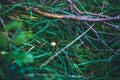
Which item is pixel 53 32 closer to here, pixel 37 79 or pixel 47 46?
pixel 47 46

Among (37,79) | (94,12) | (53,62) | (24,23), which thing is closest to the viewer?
(37,79)

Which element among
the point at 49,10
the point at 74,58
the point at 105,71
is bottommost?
the point at 105,71

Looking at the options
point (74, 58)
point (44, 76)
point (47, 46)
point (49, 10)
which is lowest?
point (74, 58)

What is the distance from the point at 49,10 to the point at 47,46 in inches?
10.5

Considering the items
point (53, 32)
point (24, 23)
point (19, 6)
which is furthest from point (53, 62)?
point (19, 6)

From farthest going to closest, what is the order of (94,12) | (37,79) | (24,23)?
(94,12), (24,23), (37,79)

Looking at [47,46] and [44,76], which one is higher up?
[44,76]

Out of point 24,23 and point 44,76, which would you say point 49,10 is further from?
point 44,76

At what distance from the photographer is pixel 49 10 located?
5.43 ft

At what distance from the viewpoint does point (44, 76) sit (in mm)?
985

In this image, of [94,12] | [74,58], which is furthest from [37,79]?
[94,12]

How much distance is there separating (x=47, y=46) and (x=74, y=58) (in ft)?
0.67

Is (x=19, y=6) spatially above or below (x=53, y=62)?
above

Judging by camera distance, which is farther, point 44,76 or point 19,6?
point 19,6
